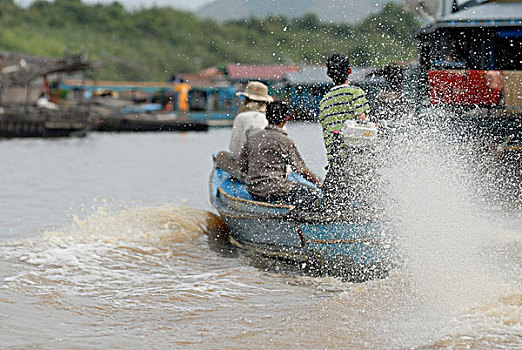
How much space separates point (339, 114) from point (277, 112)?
0.87 metres

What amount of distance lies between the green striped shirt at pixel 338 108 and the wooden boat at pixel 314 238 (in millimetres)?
713

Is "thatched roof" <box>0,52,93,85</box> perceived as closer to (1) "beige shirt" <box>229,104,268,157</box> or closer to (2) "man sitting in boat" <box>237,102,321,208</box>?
(1) "beige shirt" <box>229,104,268,157</box>

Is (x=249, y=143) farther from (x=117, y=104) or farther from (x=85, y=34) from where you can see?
(x=85, y=34)

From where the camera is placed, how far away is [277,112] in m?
7.28

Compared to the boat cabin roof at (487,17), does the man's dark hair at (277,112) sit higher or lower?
lower

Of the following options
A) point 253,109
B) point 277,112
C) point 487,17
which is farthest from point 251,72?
point 277,112

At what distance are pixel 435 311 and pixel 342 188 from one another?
64.4 inches

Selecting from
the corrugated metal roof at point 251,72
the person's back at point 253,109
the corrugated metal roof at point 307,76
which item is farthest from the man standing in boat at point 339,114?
the corrugated metal roof at point 251,72

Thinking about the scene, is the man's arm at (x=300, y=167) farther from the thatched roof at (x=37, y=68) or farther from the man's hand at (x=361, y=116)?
the thatched roof at (x=37, y=68)

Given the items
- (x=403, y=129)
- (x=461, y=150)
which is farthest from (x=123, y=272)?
(x=461, y=150)

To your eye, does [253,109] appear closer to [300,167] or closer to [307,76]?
[300,167]

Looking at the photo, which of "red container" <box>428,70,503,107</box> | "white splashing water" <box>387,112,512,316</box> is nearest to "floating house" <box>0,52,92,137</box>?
"red container" <box>428,70,503,107</box>

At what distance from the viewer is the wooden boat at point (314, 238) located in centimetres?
642

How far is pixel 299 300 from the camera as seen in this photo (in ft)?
20.0
